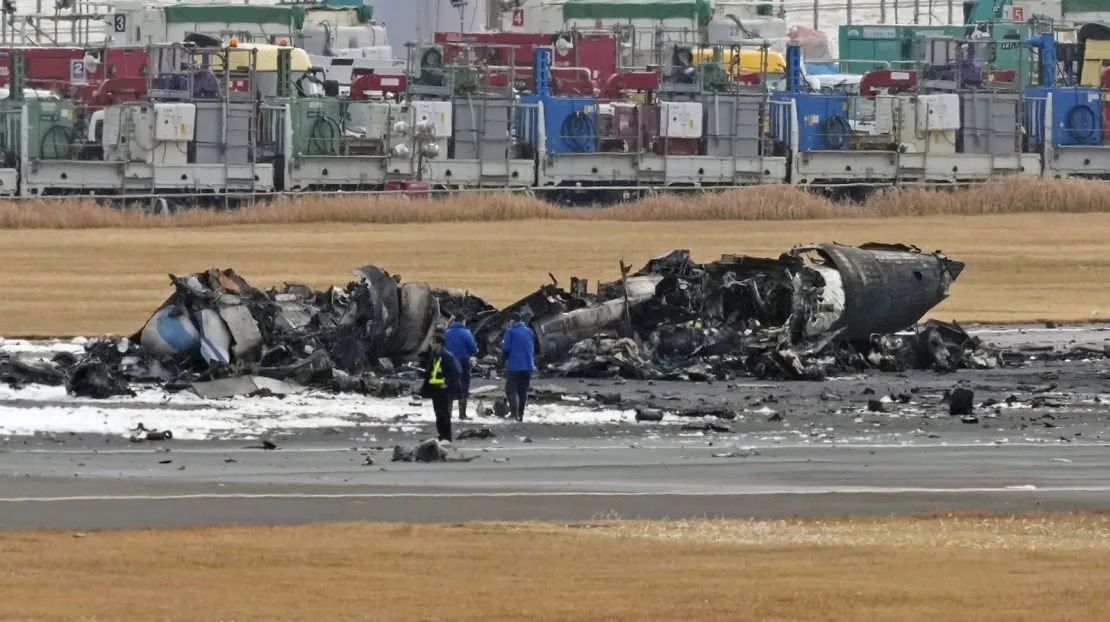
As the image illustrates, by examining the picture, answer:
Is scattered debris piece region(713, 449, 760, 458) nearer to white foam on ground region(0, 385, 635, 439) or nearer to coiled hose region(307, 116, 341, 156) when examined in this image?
white foam on ground region(0, 385, 635, 439)

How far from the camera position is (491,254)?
46.2 m

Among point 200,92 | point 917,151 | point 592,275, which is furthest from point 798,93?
point 592,275

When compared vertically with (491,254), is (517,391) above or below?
below

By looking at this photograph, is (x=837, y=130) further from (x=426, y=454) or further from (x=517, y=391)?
(x=426, y=454)

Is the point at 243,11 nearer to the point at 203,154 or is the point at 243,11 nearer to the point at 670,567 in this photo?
the point at 203,154

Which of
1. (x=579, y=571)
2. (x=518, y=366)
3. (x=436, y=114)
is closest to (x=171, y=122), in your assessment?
(x=436, y=114)

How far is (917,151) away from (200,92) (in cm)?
2043

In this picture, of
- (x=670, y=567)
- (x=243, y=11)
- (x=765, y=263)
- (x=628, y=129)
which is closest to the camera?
(x=670, y=567)

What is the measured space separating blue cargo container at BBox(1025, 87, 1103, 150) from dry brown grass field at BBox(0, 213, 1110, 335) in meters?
9.78

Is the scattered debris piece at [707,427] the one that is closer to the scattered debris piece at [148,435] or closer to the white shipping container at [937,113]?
the scattered debris piece at [148,435]

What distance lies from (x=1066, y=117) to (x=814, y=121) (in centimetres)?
797

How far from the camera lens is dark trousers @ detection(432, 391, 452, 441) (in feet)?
71.3

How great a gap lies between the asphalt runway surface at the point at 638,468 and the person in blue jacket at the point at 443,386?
28 centimetres

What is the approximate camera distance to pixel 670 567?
1405 cm
